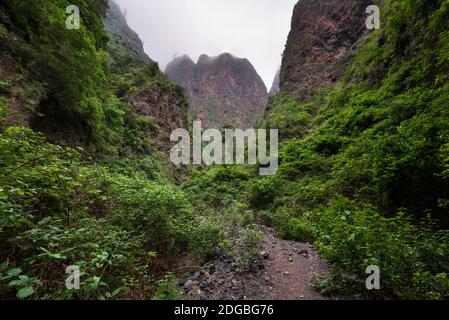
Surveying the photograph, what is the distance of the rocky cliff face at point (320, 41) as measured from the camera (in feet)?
87.5

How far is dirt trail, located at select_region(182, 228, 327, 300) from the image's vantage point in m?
4.03

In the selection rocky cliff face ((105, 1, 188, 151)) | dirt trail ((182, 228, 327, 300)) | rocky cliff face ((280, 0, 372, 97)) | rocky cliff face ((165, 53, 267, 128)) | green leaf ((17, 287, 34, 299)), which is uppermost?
rocky cliff face ((165, 53, 267, 128))

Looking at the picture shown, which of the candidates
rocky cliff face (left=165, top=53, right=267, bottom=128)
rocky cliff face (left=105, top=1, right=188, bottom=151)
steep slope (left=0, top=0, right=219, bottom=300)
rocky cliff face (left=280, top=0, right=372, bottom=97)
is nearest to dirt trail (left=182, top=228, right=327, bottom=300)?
steep slope (left=0, top=0, right=219, bottom=300)

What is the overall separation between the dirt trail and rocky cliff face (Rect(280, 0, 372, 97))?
23.2 meters

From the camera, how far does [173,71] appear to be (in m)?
98.7

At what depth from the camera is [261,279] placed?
446cm

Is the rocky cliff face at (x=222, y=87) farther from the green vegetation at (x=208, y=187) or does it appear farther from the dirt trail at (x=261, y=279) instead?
the dirt trail at (x=261, y=279)

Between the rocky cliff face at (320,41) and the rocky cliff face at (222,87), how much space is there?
36664 millimetres

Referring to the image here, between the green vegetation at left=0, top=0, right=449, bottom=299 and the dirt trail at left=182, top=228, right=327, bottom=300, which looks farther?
the dirt trail at left=182, top=228, right=327, bottom=300

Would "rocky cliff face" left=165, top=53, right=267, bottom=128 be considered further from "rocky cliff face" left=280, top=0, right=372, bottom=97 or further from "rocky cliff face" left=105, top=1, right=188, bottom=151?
"rocky cliff face" left=105, top=1, right=188, bottom=151

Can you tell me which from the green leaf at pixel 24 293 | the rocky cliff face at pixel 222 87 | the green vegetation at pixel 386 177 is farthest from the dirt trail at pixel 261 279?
the rocky cliff face at pixel 222 87

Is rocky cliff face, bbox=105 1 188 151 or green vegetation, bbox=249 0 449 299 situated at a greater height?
rocky cliff face, bbox=105 1 188 151

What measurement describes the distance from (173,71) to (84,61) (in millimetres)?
94050
